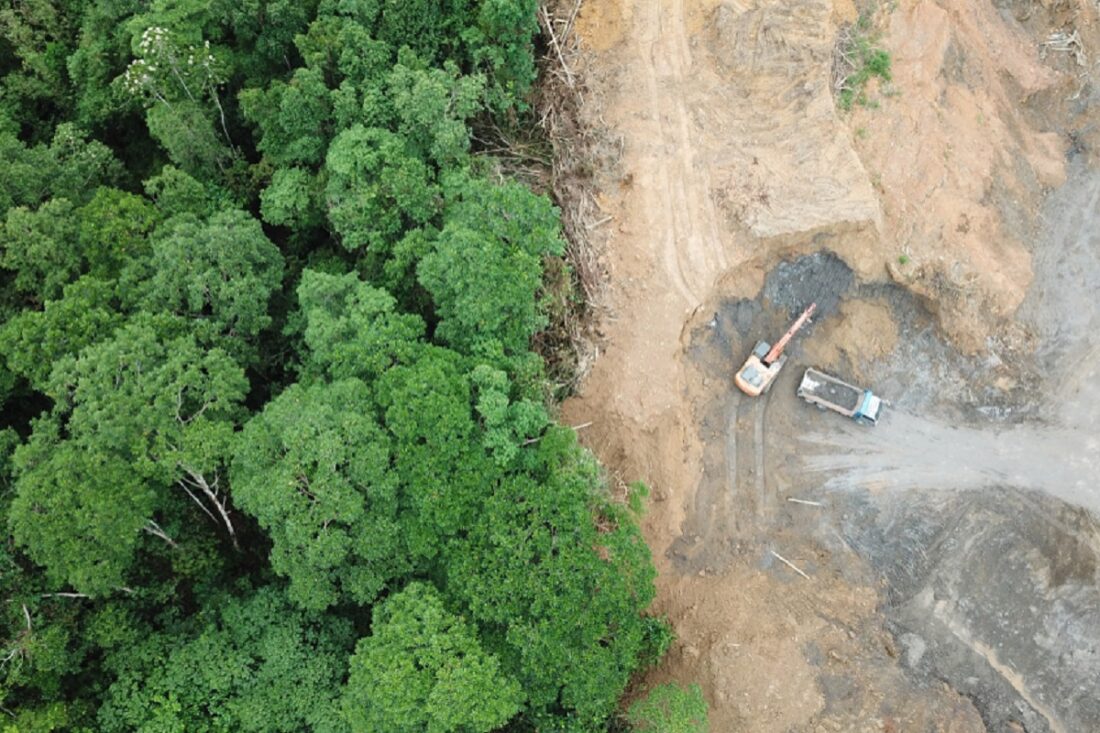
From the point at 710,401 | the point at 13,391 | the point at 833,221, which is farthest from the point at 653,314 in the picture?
the point at 13,391

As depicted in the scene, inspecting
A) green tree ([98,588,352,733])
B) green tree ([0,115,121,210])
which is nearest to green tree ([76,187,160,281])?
green tree ([0,115,121,210])

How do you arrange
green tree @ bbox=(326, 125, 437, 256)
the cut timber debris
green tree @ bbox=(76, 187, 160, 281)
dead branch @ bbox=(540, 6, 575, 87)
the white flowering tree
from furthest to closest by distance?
dead branch @ bbox=(540, 6, 575, 87) → the cut timber debris → the white flowering tree → green tree @ bbox=(326, 125, 437, 256) → green tree @ bbox=(76, 187, 160, 281)

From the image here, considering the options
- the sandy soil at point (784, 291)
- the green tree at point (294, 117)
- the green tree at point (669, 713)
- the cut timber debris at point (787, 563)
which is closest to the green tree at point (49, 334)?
the green tree at point (294, 117)

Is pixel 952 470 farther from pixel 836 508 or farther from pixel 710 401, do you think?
pixel 710 401

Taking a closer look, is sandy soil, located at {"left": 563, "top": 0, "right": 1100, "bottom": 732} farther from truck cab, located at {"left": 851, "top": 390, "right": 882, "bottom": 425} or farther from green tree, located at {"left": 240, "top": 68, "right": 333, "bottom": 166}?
green tree, located at {"left": 240, "top": 68, "right": 333, "bottom": 166}

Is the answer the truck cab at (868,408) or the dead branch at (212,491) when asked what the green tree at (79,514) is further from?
the truck cab at (868,408)

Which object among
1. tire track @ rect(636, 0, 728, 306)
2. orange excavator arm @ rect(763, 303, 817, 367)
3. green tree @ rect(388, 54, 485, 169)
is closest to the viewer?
green tree @ rect(388, 54, 485, 169)

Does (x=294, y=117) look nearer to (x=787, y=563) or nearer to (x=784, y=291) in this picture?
(x=784, y=291)
